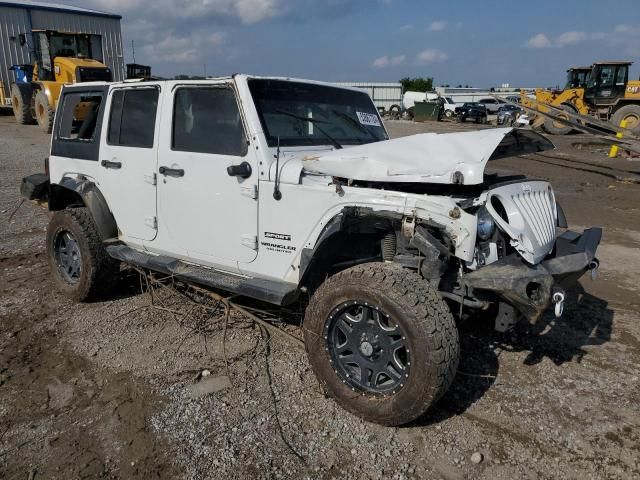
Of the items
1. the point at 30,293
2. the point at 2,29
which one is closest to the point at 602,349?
the point at 30,293

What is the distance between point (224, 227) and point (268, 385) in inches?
46.7

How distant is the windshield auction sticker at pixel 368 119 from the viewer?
4566 mm

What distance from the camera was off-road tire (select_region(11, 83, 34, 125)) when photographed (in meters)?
20.3

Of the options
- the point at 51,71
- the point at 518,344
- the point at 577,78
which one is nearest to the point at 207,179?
the point at 518,344

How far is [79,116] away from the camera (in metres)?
5.05

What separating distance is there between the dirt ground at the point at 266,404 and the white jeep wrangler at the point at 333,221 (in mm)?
312

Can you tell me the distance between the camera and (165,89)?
4.23 m

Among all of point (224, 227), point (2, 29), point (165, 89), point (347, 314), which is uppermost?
point (2, 29)

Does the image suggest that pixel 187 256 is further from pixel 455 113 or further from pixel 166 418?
pixel 455 113

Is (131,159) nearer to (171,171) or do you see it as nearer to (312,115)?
(171,171)

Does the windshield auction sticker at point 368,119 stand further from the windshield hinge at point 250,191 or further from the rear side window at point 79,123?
the rear side window at point 79,123

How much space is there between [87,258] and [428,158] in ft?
10.8

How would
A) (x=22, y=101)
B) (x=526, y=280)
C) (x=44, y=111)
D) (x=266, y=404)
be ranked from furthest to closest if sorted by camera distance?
(x=22, y=101) → (x=44, y=111) → (x=266, y=404) → (x=526, y=280)

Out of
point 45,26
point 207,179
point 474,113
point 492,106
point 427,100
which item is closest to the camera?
point 207,179
